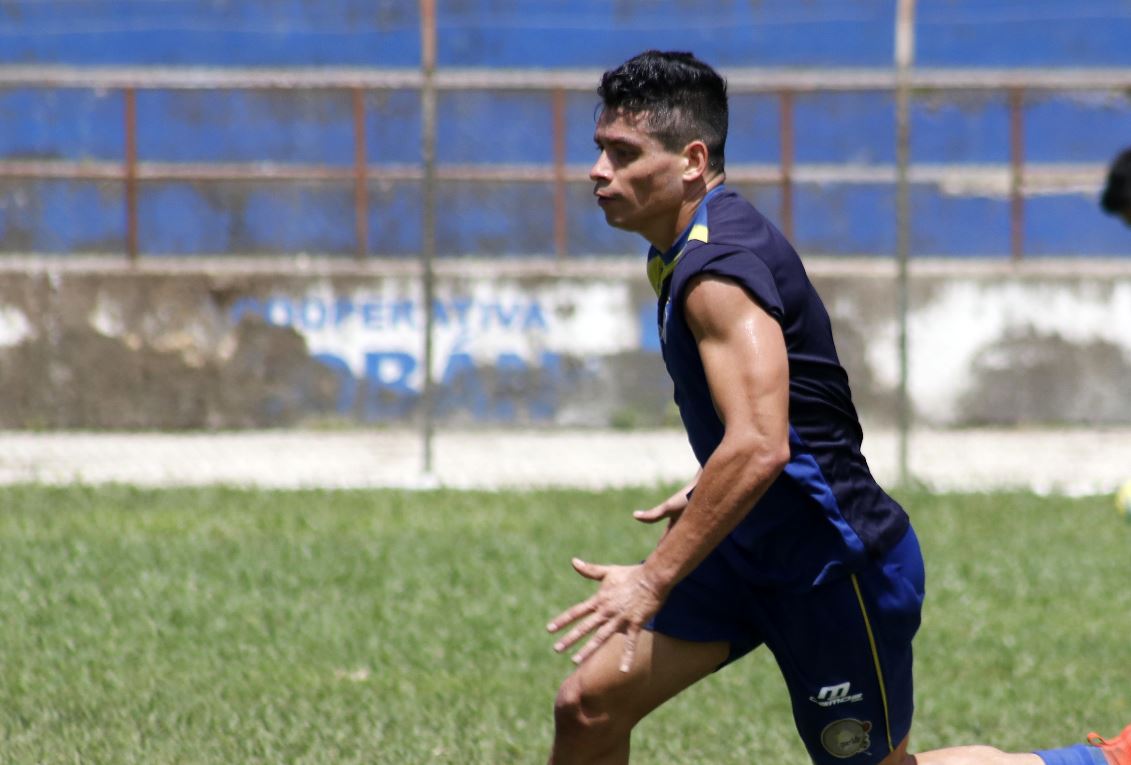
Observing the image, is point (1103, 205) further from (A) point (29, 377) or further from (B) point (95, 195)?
(B) point (95, 195)

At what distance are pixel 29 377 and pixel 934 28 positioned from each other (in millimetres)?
10320

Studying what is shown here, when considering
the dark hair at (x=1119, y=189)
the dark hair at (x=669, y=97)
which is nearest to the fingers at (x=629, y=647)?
the dark hair at (x=669, y=97)

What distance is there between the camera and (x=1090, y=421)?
1445cm

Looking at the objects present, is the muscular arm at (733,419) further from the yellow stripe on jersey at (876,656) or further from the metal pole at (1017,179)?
the metal pole at (1017,179)

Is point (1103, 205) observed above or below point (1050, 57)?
below

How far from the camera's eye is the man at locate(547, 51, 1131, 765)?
→ 3838 millimetres

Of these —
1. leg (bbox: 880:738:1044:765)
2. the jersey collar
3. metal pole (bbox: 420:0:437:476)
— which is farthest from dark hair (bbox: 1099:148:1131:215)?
metal pole (bbox: 420:0:437:476)

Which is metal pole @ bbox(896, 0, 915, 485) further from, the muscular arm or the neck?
the muscular arm

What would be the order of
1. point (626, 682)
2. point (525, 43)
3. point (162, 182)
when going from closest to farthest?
1. point (626, 682)
2. point (162, 182)
3. point (525, 43)

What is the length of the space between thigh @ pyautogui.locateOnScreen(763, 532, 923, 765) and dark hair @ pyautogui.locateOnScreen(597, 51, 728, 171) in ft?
3.37

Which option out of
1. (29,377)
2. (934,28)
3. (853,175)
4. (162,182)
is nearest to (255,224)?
(162,182)

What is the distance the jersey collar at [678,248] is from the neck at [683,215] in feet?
0.04

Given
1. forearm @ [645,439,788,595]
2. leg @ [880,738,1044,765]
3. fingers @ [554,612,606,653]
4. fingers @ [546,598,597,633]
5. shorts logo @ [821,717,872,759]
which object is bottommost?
leg @ [880,738,1044,765]

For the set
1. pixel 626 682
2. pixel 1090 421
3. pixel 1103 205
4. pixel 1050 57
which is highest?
pixel 1050 57
